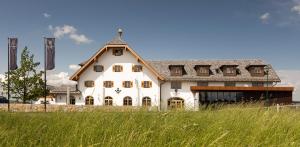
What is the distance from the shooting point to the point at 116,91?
38906 millimetres

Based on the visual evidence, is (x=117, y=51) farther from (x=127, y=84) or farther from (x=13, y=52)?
(x=13, y=52)

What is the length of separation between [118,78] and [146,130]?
33.7 m

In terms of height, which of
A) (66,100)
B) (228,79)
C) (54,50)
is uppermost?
(54,50)

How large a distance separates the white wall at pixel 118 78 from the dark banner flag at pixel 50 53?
26.7ft

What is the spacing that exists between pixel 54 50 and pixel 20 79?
10.7 metres

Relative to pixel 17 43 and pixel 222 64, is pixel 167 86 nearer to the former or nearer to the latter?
pixel 222 64

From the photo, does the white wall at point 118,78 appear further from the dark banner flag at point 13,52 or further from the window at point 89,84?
the dark banner flag at point 13,52

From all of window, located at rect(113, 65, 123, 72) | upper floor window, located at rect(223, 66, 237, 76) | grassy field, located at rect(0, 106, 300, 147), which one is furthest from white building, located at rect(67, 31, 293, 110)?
grassy field, located at rect(0, 106, 300, 147)

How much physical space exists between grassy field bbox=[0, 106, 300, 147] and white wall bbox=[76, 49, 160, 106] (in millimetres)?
31069

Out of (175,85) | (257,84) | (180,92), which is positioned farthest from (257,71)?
(175,85)

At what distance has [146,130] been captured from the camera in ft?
18.6

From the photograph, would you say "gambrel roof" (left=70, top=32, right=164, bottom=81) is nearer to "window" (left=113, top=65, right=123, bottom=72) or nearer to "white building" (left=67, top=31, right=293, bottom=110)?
"white building" (left=67, top=31, right=293, bottom=110)

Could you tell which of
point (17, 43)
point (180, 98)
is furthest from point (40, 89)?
point (180, 98)

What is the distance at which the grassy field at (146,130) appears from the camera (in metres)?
4.83
